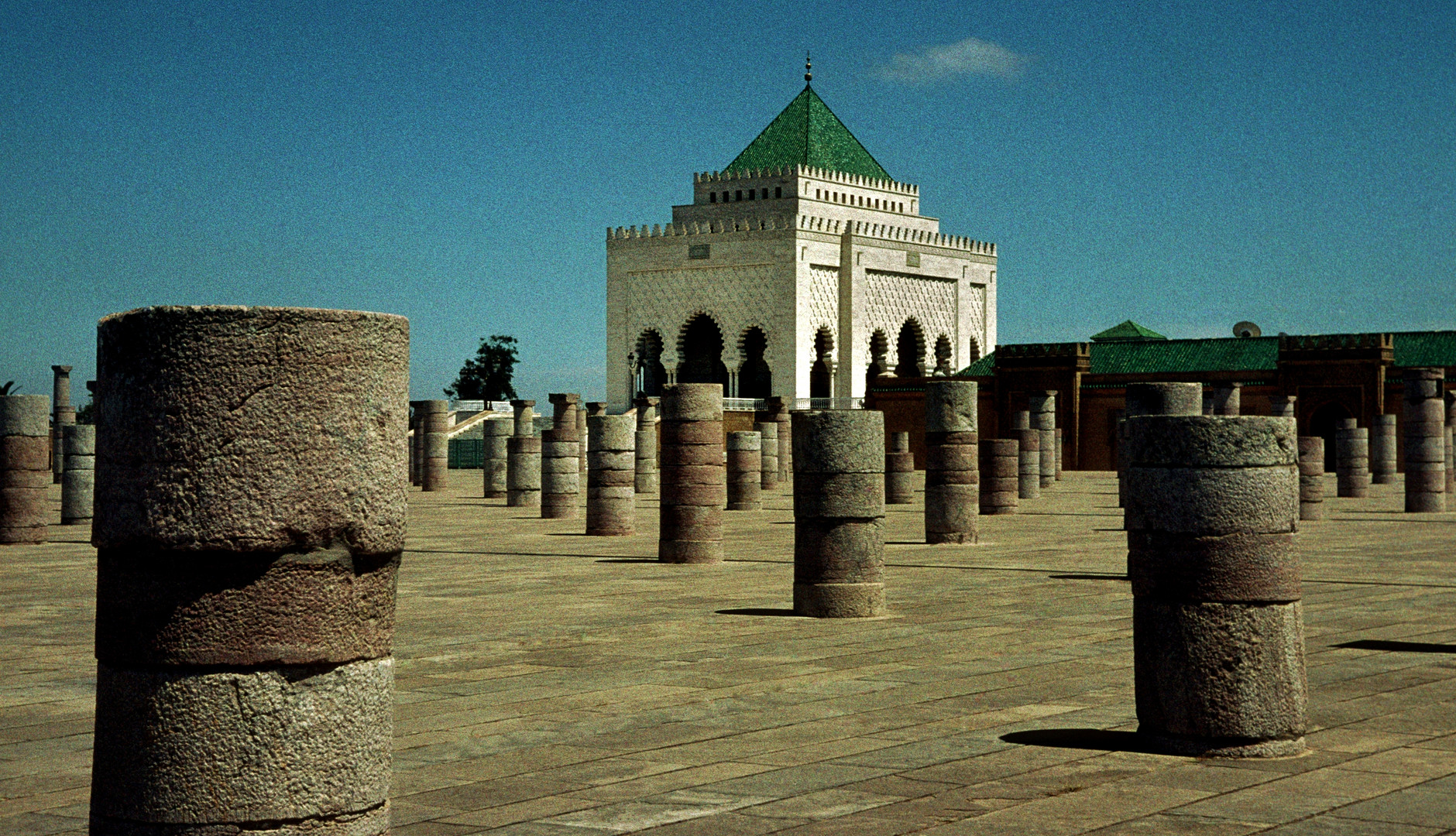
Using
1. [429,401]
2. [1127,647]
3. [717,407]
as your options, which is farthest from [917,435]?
[1127,647]

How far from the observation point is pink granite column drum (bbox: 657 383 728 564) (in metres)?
13.0

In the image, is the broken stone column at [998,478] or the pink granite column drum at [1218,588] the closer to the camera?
the pink granite column drum at [1218,588]

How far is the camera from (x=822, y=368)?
178ft

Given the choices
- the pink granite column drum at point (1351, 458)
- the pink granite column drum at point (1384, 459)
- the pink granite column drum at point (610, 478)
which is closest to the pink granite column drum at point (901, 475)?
the pink granite column drum at point (1351, 458)

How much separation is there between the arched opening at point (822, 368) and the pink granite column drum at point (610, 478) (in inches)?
1442

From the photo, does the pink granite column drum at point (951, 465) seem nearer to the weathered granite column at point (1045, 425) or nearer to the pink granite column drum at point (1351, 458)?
the pink granite column drum at point (1351, 458)

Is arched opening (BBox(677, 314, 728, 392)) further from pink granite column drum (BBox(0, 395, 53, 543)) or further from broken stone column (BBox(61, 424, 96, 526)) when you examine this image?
pink granite column drum (BBox(0, 395, 53, 543))

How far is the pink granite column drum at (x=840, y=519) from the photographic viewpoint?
347 inches

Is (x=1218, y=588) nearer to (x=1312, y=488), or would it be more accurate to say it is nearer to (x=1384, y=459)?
(x=1312, y=488)

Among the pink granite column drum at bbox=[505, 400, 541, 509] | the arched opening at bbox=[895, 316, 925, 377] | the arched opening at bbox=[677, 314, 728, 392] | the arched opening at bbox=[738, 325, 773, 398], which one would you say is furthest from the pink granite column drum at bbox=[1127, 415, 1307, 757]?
the arched opening at bbox=[895, 316, 925, 377]

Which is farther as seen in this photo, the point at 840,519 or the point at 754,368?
the point at 754,368

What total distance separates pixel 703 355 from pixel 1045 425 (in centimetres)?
2906

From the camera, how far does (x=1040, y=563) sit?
12562 millimetres

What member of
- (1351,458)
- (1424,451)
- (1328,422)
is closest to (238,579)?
(1424,451)
